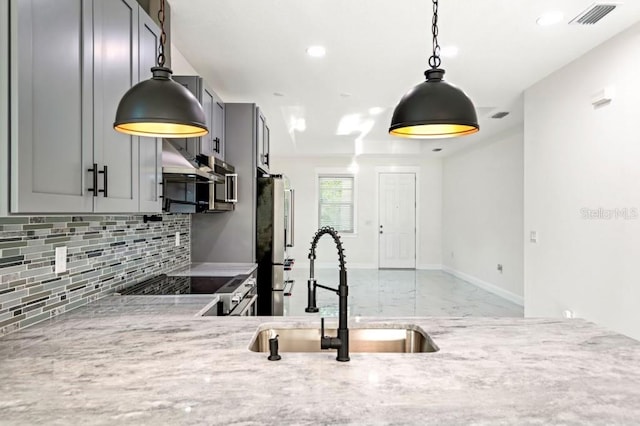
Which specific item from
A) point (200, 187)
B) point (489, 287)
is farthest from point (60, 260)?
point (489, 287)

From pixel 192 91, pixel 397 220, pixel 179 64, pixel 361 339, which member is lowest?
pixel 361 339

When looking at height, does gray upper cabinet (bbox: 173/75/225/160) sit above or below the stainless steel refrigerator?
above

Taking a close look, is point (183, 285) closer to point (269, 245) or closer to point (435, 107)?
point (269, 245)

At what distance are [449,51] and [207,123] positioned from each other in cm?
202

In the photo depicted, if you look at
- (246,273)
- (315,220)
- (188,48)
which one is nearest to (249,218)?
(246,273)

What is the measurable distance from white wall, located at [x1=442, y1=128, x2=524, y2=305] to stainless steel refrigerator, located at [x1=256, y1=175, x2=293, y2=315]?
3815 mm

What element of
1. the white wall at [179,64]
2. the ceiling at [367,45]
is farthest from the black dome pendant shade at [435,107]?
the white wall at [179,64]

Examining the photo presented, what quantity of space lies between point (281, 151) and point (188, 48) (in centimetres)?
555

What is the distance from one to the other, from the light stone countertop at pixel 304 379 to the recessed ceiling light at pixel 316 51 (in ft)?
8.26

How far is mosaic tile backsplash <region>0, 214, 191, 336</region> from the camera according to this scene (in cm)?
160

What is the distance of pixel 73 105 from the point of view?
1479 millimetres

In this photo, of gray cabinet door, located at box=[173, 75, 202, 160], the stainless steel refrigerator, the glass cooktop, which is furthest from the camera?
the stainless steel refrigerator

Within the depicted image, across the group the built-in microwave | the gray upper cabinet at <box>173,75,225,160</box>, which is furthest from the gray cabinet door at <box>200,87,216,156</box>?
Result: the built-in microwave

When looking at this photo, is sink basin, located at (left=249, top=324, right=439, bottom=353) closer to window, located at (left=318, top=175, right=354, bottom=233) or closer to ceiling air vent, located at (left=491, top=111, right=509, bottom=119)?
ceiling air vent, located at (left=491, top=111, right=509, bottom=119)
